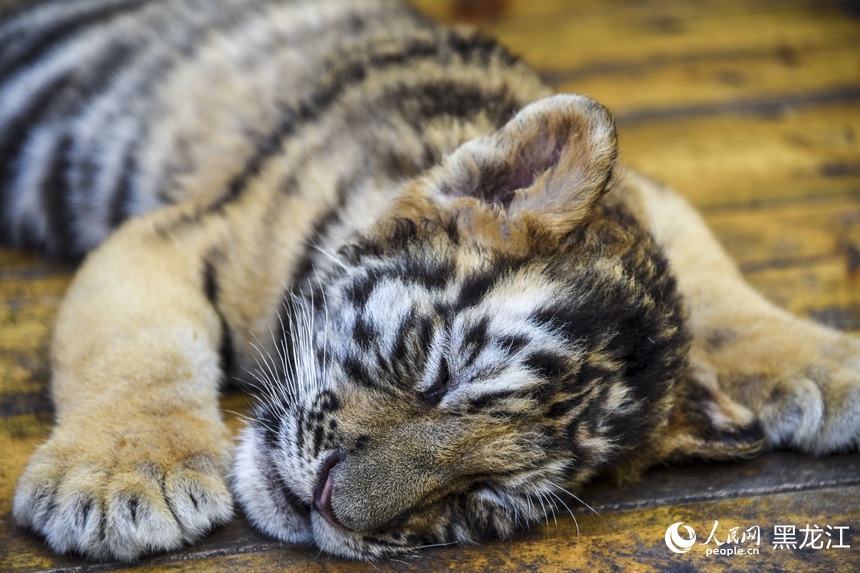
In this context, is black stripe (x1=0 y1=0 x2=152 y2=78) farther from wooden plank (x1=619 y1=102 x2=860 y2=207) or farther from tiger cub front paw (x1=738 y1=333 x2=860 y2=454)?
tiger cub front paw (x1=738 y1=333 x2=860 y2=454)

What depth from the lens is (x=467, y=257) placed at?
194cm

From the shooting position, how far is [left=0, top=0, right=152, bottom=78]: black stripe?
3.24 metres

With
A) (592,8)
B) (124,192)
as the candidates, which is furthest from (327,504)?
(592,8)

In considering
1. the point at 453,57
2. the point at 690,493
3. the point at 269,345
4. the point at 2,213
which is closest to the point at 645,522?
the point at 690,493

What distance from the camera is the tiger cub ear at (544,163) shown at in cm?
187

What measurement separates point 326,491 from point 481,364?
377 mm

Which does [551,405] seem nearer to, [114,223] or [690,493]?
[690,493]

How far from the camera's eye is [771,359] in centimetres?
232

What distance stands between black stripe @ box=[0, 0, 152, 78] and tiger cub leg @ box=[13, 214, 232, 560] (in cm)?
115

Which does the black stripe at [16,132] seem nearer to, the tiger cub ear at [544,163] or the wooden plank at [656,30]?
the tiger cub ear at [544,163]

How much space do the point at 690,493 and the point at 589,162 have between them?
0.78 m

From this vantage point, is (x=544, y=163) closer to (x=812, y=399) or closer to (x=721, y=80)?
(x=812, y=399)

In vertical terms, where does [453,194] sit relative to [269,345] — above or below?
above

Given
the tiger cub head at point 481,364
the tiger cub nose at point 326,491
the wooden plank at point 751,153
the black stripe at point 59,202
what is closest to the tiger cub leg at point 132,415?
the tiger cub head at point 481,364
